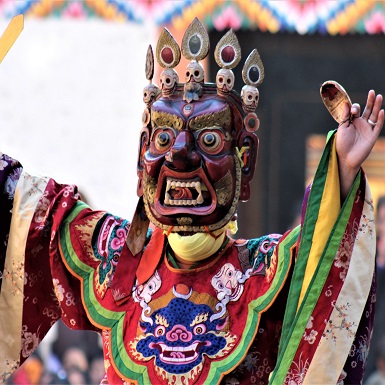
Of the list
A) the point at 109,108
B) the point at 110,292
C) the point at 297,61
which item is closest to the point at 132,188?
the point at 109,108

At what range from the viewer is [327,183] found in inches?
163

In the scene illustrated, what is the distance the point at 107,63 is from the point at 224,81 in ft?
→ 14.8

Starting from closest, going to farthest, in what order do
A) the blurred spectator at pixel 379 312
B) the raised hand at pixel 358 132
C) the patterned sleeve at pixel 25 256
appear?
the raised hand at pixel 358 132
the patterned sleeve at pixel 25 256
the blurred spectator at pixel 379 312

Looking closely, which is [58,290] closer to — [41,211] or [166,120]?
[41,211]

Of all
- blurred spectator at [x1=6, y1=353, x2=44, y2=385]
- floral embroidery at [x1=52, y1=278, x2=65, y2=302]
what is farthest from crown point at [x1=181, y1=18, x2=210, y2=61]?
blurred spectator at [x1=6, y1=353, x2=44, y2=385]

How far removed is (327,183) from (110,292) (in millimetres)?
810

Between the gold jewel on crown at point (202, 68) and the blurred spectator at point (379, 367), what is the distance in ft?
10.0

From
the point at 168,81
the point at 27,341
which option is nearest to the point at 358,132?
the point at 168,81

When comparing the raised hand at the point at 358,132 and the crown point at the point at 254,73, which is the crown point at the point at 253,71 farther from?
the raised hand at the point at 358,132

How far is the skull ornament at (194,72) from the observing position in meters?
4.31

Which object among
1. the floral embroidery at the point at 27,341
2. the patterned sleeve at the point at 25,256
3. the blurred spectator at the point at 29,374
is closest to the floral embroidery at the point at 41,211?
the patterned sleeve at the point at 25,256

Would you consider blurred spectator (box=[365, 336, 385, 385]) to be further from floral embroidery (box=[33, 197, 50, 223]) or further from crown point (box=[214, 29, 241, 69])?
crown point (box=[214, 29, 241, 69])

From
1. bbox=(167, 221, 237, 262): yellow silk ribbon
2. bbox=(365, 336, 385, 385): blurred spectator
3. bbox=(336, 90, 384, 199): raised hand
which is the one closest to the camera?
bbox=(336, 90, 384, 199): raised hand

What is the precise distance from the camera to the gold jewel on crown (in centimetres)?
431
